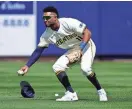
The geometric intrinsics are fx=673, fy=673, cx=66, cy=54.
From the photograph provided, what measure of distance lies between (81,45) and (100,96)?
2.92 feet

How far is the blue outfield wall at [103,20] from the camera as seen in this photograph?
71.1ft

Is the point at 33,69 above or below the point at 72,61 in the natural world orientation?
below

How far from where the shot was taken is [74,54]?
34.3ft

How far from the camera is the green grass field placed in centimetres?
984

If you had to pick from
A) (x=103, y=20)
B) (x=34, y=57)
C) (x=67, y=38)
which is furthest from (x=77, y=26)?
(x=103, y=20)

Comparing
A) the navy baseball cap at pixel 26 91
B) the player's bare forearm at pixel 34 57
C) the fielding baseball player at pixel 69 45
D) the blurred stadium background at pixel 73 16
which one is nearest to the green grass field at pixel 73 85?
the navy baseball cap at pixel 26 91

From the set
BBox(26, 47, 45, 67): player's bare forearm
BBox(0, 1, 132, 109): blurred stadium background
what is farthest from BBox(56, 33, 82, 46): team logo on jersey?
BBox(0, 1, 132, 109): blurred stadium background

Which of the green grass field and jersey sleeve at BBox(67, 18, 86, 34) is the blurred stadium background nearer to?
the green grass field

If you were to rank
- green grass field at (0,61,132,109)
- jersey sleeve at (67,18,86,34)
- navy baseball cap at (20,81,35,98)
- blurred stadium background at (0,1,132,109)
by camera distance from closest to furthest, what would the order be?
green grass field at (0,61,132,109)
jersey sleeve at (67,18,86,34)
navy baseball cap at (20,81,35,98)
blurred stadium background at (0,1,132,109)

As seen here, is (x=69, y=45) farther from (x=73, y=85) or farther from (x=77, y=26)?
(x=73, y=85)

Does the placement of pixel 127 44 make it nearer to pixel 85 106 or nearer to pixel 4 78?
pixel 4 78

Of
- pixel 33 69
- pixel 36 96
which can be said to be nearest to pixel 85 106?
pixel 36 96

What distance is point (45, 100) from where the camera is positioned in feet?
34.8

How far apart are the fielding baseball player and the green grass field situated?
31 centimetres
